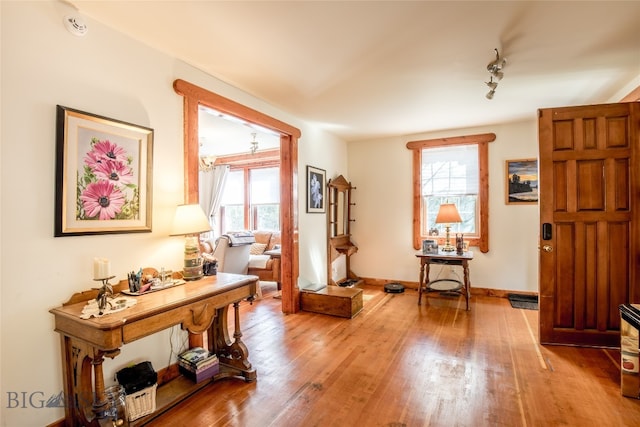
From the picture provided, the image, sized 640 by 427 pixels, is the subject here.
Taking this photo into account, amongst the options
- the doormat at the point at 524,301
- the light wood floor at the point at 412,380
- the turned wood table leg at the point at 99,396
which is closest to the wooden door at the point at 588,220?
the light wood floor at the point at 412,380

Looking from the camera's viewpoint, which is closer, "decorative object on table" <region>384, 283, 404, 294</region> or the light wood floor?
the light wood floor

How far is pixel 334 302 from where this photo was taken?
12.3 feet

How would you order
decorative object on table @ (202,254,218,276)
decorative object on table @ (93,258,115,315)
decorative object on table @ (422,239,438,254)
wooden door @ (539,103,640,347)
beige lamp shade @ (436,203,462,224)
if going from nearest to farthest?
decorative object on table @ (93,258,115,315), decorative object on table @ (202,254,218,276), wooden door @ (539,103,640,347), beige lamp shade @ (436,203,462,224), decorative object on table @ (422,239,438,254)

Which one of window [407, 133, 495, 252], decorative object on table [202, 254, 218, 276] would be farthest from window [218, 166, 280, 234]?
decorative object on table [202, 254, 218, 276]

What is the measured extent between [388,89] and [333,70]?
72cm

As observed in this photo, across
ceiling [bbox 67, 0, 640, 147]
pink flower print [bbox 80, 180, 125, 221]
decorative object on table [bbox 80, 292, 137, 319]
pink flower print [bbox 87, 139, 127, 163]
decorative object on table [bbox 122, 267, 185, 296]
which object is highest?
ceiling [bbox 67, 0, 640, 147]

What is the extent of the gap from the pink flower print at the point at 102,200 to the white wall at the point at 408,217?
3962mm

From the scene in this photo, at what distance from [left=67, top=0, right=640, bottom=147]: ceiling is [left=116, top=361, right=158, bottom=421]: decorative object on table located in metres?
2.22

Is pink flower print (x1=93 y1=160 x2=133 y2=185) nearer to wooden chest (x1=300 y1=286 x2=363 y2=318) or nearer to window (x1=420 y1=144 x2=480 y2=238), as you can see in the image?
wooden chest (x1=300 y1=286 x2=363 y2=318)

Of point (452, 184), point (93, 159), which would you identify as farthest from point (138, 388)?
point (452, 184)

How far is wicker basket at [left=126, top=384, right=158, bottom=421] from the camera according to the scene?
74.2 inches

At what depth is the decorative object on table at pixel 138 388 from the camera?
74.8 inches

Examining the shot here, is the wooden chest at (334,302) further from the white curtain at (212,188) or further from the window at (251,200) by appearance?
the white curtain at (212,188)

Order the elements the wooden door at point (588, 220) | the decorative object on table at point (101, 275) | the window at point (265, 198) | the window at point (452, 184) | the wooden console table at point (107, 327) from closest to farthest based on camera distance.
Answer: the wooden console table at point (107, 327) → the decorative object on table at point (101, 275) → the wooden door at point (588, 220) → the window at point (452, 184) → the window at point (265, 198)
